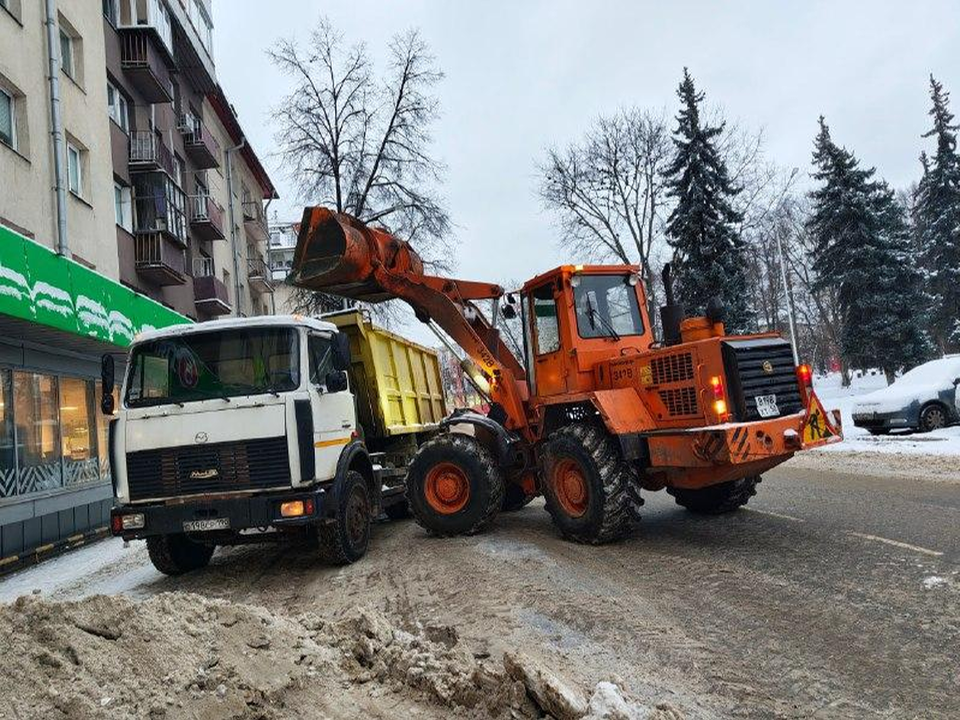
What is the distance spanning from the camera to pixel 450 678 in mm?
4090

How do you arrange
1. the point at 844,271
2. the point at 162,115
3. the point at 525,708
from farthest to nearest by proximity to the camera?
the point at 844,271, the point at 162,115, the point at 525,708

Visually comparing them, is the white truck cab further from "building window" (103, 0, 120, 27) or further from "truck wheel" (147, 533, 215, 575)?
"building window" (103, 0, 120, 27)

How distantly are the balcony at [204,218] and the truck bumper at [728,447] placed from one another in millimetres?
21220

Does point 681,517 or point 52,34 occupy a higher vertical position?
point 52,34

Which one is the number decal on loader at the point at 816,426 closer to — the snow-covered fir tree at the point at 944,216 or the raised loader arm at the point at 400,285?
the raised loader arm at the point at 400,285

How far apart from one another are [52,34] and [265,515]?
42.0ft

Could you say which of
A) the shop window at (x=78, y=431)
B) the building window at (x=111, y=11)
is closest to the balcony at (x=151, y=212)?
the building window at (x=111, y=11)

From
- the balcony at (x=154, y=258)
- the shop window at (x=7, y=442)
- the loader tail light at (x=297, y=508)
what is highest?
the balcony at (x=154, y=258)

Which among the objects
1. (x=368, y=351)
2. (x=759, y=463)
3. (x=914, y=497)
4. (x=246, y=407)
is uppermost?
(x=368, y=351)

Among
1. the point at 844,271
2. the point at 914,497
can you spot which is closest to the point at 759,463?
the point at 914,497

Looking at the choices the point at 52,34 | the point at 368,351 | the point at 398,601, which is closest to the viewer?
the point at 398,601

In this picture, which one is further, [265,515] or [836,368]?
[836,368]

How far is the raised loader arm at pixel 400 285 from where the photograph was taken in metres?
8.88

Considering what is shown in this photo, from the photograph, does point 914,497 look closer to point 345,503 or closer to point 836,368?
point 345,503
